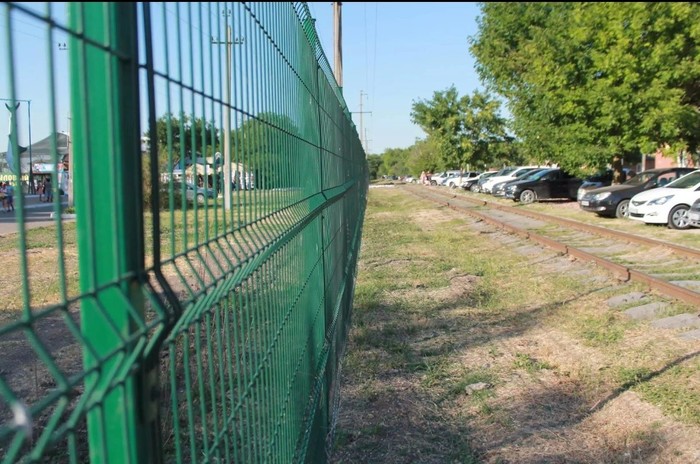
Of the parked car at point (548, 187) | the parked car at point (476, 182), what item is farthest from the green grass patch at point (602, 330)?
the parked car at point (476, 182)

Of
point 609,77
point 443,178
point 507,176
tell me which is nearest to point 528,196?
point 507,176

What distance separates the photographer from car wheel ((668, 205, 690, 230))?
17.1 metres

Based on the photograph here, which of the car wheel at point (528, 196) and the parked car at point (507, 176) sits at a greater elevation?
the parked car at point (507, 176)

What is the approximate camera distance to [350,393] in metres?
5.75

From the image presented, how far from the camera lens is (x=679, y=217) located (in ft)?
56.6

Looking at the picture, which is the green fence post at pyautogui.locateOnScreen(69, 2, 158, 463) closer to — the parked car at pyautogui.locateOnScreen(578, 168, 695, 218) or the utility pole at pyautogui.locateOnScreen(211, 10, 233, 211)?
the utility pole at pyautogui.locateOnScreen(211, 10, 233, 211)

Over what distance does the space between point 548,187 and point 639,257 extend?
66.7ft

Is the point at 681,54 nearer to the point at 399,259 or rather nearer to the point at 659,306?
the point at 399,259

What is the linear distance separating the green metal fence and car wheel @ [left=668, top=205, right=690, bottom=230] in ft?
49.1

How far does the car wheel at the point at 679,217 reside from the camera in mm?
17141

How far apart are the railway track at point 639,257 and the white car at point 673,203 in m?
1.59

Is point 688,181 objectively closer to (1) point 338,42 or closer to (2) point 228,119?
(1) point 338,42

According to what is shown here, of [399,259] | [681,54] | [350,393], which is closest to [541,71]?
[681,54]

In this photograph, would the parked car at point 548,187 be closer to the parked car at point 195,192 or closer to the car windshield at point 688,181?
the car windshield at point 688,181
